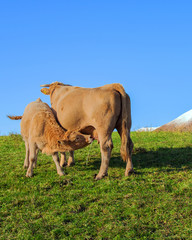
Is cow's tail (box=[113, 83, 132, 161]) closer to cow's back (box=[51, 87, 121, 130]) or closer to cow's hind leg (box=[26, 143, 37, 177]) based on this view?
cow's back (box=[51, 87, 121, 130])

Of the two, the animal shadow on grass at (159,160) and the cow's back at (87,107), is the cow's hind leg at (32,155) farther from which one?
the animal shadow on grass at (159,160)

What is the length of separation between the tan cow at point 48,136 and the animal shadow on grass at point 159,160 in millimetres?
1924

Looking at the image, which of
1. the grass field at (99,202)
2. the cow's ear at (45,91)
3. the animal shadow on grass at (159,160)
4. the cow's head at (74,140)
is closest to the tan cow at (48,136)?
the cow's head at (74,140)

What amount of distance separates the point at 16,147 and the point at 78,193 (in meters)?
8.46

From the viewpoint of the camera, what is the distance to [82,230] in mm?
5293

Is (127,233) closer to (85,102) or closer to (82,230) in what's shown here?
(82,230)

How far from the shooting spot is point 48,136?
27.2 feet

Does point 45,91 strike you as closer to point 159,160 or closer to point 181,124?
point 159,160

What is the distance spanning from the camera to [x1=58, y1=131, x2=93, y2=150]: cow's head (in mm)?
7695

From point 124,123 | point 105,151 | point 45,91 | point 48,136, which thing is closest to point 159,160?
point 124,123

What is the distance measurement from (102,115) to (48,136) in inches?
62.2

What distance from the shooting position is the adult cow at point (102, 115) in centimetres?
805

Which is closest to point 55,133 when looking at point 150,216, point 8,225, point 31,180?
point 31,180

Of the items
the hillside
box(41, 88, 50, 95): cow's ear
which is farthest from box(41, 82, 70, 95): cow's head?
the hillside
